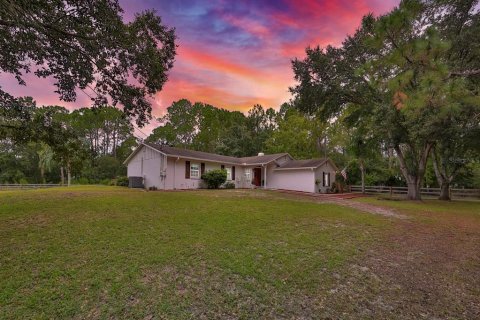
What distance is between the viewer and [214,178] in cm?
2095

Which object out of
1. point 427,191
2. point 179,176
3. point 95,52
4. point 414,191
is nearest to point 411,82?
point 95,52

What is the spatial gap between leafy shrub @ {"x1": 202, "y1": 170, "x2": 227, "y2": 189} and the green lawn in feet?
41.5

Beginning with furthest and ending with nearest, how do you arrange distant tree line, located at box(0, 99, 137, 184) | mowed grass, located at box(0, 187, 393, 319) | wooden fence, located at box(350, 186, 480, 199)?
wooden fence, located at box(350, 186, 480, 199) → distant tree line, located at box(0, 99, 137, 184) → mowed grass, located at box(0, 187, 393, 319)

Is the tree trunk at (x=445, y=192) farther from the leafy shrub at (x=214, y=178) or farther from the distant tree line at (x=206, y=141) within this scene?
the leafy shrub at (x=214, y=178)

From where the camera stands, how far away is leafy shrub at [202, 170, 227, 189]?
20.8 meters

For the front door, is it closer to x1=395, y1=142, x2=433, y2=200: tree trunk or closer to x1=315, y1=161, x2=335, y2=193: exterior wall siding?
x1=315, y1=161, x2=335, y2=193: exterior wall siding

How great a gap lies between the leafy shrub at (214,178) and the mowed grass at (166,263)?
40.2 feet

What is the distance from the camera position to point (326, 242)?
648 centimetres

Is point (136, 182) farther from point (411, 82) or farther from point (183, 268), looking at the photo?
point (411, 82)

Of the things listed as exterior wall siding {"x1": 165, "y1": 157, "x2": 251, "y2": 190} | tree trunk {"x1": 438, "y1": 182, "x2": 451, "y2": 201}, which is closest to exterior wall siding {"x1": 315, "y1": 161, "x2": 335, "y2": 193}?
tree trunk {"x1": 438, "y1": 182, "x2": 451, "y2": 201}

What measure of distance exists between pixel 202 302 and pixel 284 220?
5.52m

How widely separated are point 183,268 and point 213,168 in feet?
58.4

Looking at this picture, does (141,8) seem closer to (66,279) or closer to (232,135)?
(66,279)

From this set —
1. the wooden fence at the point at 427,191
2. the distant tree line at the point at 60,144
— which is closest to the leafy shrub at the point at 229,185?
the distant tree line at the point at 60,144
